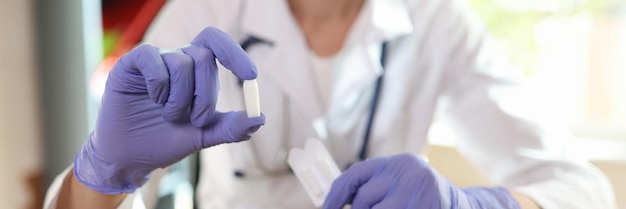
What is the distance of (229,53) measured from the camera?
26.5 inches

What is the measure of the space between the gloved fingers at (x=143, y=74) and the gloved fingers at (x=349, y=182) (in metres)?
0.25

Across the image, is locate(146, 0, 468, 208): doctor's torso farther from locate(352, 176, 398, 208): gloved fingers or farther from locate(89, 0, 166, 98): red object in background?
locate(89, 0, 166, 98): red object in background

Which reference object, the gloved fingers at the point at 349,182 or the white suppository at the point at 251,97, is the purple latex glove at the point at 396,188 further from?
the white suppository at the point at 251,97

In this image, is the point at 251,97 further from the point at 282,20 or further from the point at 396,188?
the point at 282,20

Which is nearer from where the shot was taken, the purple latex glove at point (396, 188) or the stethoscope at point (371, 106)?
the purple latex glove at point (396, 188)

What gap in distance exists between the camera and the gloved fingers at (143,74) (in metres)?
0.66

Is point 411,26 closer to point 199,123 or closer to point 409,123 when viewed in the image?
point 409,123

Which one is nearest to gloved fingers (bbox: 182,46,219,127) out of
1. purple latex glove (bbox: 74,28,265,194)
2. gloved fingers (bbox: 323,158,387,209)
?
purple latex glove (bbox: 74,28,265,194)

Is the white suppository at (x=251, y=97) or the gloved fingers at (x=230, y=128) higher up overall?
the white suppository at (x=251, y=97)

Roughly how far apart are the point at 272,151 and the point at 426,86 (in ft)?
0.85

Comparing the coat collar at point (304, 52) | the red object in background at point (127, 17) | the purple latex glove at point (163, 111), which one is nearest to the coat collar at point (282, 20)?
the coat collar at point (304, 52)

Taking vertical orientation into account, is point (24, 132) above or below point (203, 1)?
below

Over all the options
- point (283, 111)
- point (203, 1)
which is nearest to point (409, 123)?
point (283, 111)

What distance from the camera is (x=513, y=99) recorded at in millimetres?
1074
